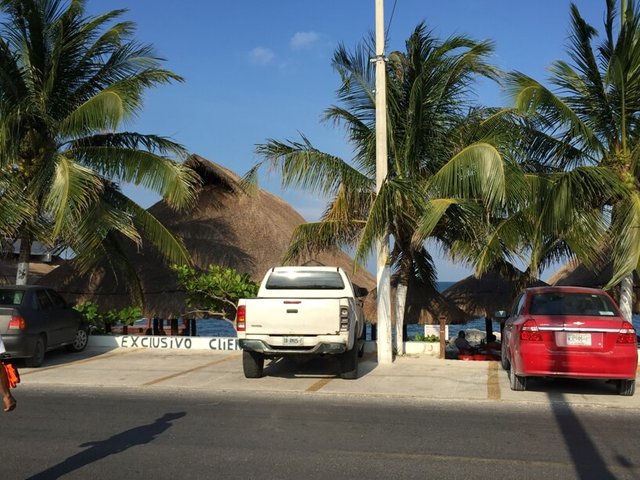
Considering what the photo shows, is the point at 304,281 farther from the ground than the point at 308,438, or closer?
farther from the ground

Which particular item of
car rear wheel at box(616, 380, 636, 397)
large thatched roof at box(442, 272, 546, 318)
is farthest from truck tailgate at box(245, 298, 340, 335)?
large thatched roof at box(442, 272, 546, 318)

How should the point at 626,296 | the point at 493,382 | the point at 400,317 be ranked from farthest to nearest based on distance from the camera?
the point at 400,317 → the point at 626,296 → the point at 493,382

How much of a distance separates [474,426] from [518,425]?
0.53 meters

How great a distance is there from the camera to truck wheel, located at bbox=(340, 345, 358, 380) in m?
11.3

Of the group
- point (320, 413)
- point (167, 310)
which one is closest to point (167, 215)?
point (167, 310)

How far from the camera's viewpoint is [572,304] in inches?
409

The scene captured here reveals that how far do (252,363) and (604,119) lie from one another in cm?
874

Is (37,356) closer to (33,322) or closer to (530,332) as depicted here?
(33,322)

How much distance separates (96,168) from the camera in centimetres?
1593

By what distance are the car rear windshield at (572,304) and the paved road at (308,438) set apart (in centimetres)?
163

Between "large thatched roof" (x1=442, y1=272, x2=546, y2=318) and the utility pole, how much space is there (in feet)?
17.1

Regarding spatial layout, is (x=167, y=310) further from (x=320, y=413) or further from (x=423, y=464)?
(x=423, y=464)

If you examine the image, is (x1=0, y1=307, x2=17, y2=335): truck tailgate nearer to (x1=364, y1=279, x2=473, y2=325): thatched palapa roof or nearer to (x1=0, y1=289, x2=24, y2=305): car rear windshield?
(x1=0, y1=289, x2=24, y2=305): car rear windshield

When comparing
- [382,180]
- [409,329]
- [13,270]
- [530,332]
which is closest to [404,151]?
[382,180]
